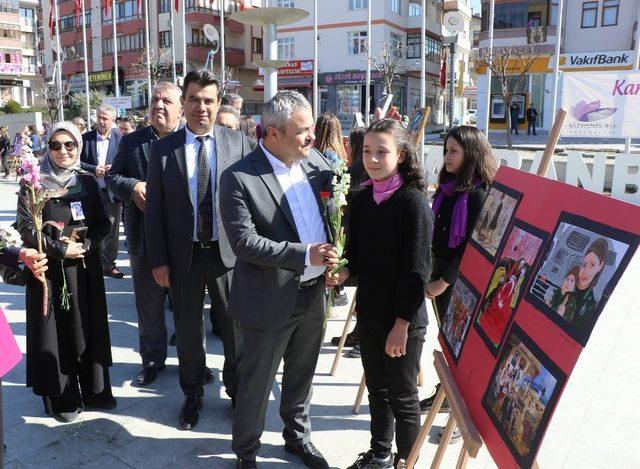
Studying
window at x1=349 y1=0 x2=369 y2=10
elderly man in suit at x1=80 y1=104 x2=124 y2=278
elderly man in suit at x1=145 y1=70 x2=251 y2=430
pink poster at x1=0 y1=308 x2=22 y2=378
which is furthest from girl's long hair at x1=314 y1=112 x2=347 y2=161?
window at x1=349 y1=0 x2=369 y2=10

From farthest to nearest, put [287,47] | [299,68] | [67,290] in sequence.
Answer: [287,47]
[299,68]
[67,290]

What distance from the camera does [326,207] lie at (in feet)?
8.72

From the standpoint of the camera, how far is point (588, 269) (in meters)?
1.55

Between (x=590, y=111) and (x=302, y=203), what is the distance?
1140 cm

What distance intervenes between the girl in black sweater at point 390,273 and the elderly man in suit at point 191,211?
2.91 feet

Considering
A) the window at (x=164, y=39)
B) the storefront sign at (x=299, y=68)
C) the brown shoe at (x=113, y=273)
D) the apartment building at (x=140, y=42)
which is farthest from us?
the window at (x=164, y=39)

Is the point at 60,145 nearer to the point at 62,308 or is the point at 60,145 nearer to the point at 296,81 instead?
the point at 62,308

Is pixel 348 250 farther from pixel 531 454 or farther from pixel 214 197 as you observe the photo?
pixel 531 454

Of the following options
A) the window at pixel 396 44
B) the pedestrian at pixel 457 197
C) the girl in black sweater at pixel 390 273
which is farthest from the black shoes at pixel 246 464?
the window at pixel 396 44

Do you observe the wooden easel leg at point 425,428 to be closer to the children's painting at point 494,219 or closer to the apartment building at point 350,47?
the children's painting at point 494,219

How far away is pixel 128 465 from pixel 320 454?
1015mm

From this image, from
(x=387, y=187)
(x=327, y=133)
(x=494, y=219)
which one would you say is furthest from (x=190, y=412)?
(x=327, y=133)

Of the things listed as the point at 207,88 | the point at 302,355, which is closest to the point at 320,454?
the point at 302,355

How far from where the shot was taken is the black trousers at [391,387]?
261cm
